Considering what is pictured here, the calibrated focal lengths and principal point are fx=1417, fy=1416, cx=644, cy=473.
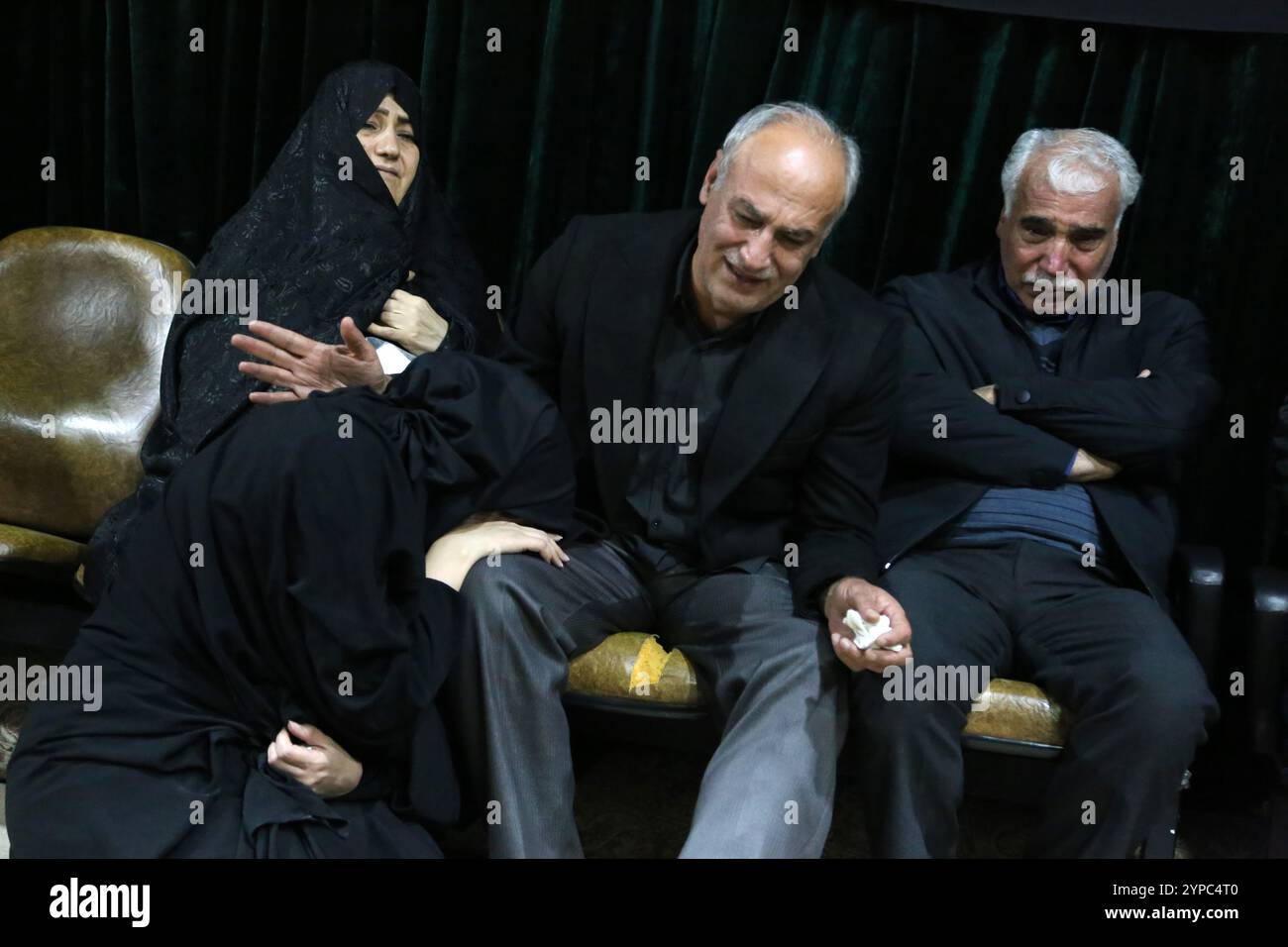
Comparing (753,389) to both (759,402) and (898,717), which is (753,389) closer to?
(759,402)

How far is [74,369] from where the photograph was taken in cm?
281

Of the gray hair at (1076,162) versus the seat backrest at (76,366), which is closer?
the gray hair at (1076,162)

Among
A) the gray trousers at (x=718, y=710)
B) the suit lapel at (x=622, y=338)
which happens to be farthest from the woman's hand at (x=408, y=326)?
the gray trousers at (x=718, y=710)

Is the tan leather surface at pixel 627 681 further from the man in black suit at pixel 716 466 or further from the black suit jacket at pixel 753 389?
the black suit jacket at pixel 753 389

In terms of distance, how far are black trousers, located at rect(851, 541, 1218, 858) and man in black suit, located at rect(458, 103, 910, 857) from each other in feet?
0.33

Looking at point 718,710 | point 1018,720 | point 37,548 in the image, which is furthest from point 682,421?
point 37,548

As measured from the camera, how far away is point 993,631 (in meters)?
2.30

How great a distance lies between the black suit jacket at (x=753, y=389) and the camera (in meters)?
2.30

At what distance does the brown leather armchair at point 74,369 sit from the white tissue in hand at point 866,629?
1450 millimetres

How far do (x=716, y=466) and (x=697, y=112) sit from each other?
998 mm

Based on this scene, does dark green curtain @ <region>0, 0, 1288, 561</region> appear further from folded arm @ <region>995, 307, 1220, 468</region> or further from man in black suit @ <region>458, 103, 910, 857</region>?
man in black suit @ <region>458, 103, 910, 857</region>
